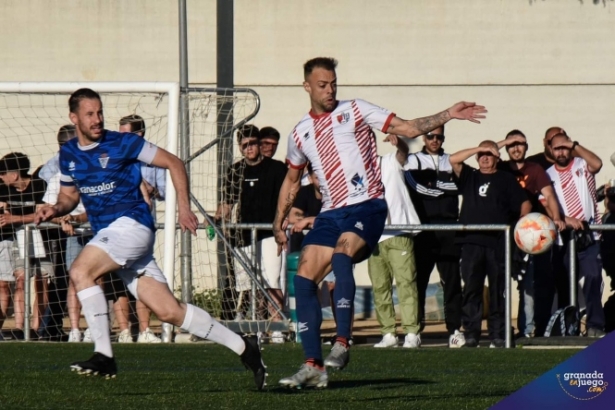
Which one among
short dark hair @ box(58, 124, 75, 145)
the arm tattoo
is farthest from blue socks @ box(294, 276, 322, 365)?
short dark hair @ box(58, 124, 75, 145)

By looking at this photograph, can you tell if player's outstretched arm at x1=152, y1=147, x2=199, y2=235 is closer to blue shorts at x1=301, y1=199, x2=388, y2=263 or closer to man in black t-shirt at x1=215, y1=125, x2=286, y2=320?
blue shorts at x1=301, y1=199, x2=388, y2=263

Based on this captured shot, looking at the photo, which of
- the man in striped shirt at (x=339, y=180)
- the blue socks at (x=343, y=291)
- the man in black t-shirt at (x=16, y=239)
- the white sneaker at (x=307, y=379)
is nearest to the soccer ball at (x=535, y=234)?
the man in striped shirt at (x=339, y=180)

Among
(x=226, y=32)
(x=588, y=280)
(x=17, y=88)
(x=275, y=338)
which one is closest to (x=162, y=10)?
(x=226, y=32)

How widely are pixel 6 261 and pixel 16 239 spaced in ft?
0.87

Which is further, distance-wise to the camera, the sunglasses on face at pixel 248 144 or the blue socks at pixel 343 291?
the sunglasses on face at pixel 248 144

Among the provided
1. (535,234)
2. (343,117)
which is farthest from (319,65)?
(535,234)

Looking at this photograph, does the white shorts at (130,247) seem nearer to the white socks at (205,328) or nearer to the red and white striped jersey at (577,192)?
the white socks at (205,328)

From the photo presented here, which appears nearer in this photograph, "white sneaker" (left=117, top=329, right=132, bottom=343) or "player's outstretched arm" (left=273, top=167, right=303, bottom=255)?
"player's outstretched arm" (left=273, top=167, right=303, bottom=255)

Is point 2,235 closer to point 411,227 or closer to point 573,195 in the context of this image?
point 411,227

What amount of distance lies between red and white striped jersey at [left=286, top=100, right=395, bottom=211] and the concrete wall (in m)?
11.3

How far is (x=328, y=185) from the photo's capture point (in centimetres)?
860

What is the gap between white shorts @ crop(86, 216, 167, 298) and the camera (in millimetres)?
8164

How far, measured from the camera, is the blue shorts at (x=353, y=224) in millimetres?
8430

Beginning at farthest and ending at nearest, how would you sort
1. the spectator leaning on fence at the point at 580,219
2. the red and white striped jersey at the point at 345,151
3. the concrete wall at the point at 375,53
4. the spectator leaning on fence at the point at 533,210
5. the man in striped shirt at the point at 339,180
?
the concrete wall at the point at 375,53 → the spectator leaning on fence at the point at 533,210 → the spectator leaning on fence at the point at 580,219 → the red and white striped jersey at the point at 345,151 → the man in striped shirt at the point at 339,180
